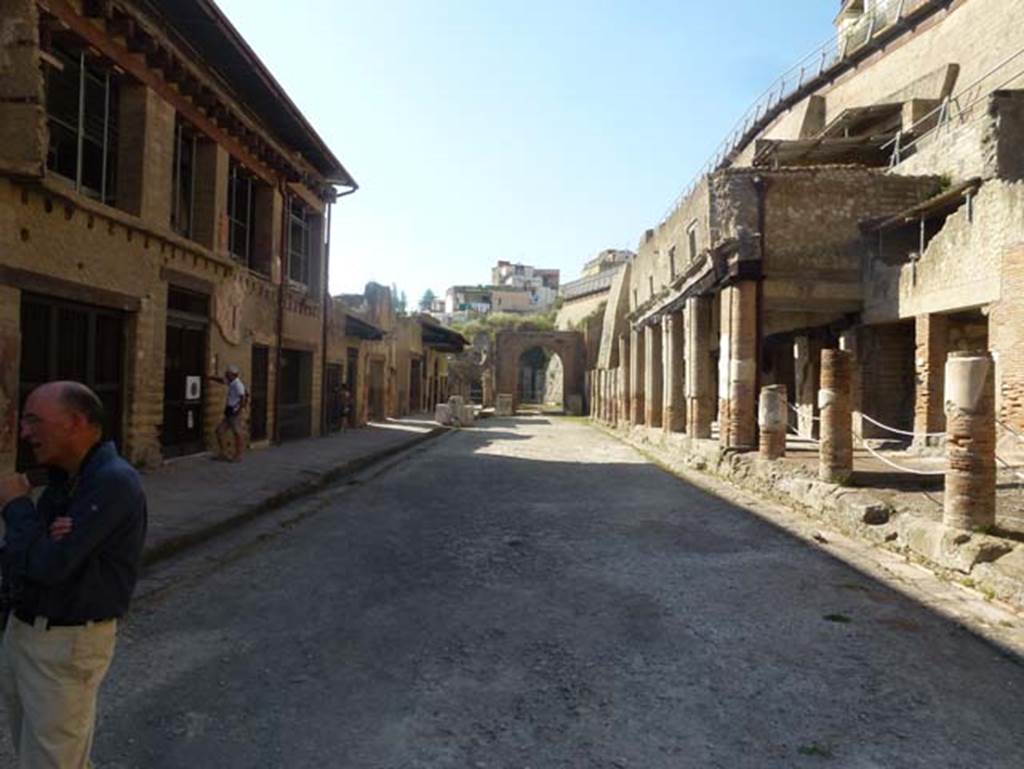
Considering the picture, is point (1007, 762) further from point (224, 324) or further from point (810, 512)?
point (224, 324)

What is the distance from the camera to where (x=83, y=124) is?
9.20 metres

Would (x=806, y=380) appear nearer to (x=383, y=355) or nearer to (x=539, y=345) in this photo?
(x=383, y=355)

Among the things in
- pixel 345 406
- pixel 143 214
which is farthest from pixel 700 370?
pixel 143 214

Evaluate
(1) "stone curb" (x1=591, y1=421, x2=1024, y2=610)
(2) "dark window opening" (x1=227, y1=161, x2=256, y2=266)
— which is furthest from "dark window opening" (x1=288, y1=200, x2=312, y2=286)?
(1) "stone curb" (x1=591, y1=421, x2=1024, y2=610)

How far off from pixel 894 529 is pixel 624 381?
21.5 m

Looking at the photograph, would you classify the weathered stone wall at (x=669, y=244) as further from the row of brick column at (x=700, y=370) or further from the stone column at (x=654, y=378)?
the stone column at (x=654, y=378)

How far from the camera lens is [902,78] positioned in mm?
26969

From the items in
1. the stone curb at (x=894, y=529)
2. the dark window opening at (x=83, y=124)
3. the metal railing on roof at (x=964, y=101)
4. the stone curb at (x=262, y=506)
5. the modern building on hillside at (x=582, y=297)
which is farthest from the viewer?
the modern building on hillside at (x=582, y=297)

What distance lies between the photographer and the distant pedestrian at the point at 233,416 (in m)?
11.6

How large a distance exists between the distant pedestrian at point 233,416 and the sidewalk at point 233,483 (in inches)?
9.6

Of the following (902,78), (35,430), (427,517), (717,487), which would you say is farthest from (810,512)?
(902,78)

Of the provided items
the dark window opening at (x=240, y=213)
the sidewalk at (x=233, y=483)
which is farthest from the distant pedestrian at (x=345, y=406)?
the dark window opening at (x=240, y=213)

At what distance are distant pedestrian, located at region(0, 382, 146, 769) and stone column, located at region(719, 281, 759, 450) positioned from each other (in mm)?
11963

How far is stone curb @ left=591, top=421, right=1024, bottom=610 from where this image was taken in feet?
17.5
